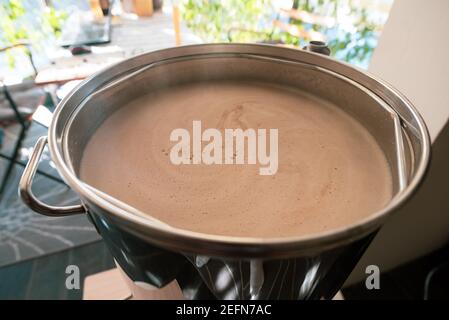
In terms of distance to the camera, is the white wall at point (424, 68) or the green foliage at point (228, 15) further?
the green foliage at point (228, 15)

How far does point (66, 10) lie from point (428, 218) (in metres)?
2.58

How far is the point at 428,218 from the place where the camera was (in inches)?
42.9

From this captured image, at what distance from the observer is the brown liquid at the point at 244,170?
49 cm

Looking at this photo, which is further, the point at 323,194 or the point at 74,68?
the point at 74,68

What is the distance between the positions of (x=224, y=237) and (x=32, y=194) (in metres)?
0.31

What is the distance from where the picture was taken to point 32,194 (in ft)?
1.44

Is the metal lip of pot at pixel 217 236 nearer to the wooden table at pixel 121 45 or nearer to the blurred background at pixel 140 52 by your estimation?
the blurred background at pixel 140 52

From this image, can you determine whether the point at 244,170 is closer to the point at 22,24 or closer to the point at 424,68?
the point at 424,68

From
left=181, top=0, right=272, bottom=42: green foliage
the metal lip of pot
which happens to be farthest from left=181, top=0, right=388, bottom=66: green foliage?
the metal lip of pot

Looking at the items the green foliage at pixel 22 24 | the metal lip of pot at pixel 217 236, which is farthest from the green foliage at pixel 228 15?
the metal lip of pot at pixel 217 236

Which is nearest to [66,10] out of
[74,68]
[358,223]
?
[74,68]

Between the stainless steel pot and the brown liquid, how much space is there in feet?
0.12

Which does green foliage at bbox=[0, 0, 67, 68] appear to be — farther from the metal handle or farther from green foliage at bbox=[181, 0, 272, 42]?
the metal handle

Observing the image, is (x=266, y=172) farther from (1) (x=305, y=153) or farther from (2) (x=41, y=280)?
(2) (x=41, y=280)
